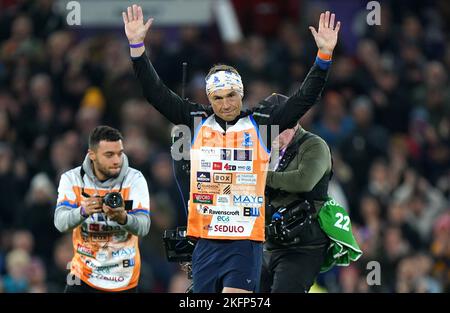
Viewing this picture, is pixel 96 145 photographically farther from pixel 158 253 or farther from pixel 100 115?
pixel 100 115

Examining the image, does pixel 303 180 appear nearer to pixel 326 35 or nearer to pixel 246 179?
pixel 246 179

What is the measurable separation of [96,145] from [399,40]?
33.8 feet

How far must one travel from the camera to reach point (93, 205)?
1052 cm

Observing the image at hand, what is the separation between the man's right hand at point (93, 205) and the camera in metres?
10.5

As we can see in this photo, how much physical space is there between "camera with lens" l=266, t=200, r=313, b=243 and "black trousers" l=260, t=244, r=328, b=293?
155 mm

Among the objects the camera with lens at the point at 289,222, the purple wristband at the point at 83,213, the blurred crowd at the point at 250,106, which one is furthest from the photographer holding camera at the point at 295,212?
the blurred crowd at the point at 250,106

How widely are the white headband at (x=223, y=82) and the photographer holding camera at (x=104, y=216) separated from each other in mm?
1132

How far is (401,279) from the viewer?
623 inches

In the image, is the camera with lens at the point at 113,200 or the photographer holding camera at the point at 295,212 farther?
the photographer holding camera at the point at 295,212

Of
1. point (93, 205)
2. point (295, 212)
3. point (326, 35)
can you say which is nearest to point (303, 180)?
point (295, 212)

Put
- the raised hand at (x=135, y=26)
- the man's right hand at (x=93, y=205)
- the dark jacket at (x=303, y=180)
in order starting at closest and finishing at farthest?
the raised hand at (x=135, y=26) < the man's right hand at (x=93, y=205) < the dark jacket at (x=303, y=180)

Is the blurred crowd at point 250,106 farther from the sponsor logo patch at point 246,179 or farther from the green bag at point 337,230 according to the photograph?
the sponsor logo patch at point 246,179

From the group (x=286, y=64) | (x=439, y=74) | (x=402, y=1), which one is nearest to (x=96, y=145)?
(x=286, y=64)

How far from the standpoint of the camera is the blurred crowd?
16062 millimetres
